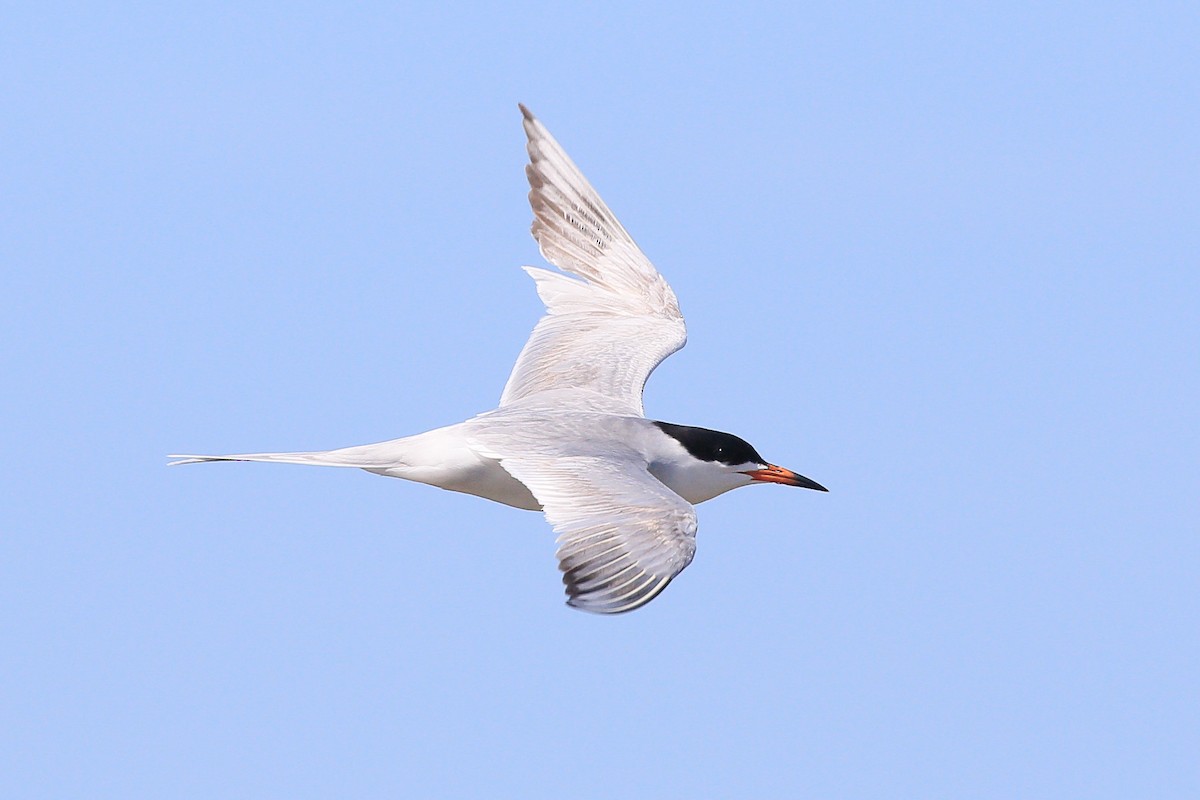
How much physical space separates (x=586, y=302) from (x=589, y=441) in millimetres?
2743

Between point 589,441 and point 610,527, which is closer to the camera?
point 610,527

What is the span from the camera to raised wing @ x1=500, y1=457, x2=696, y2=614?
7344mm

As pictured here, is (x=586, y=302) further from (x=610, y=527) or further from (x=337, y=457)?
(x=610, y=527)

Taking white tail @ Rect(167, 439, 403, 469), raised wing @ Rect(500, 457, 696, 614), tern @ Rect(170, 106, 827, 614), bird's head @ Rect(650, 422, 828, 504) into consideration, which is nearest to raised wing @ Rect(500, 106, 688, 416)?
tern @ Rect(170, 106, 827, 614)

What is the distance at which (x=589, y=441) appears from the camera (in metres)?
9.12

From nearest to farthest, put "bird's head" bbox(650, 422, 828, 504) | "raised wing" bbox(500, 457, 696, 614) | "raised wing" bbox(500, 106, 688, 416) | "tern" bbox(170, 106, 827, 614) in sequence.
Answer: "raised wing" bbox(500, 457, 696, 614), "tern" bbox(170, 106, 827, 614), "bird's head" bbox(650, 422, 828, 504), "raised wing" bbox(500, 106, 688, 416)

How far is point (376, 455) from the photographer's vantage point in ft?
30.4

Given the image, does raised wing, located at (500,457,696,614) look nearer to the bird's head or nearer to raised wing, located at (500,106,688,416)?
the bird's head

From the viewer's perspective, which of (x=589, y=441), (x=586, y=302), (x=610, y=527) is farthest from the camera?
(x=586, y=302)

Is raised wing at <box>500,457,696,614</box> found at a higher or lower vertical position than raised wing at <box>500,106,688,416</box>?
lower

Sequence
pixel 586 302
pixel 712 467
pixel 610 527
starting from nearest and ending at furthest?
1. pixel 610 527
2. pixel 712 467
3. pixel 586 302

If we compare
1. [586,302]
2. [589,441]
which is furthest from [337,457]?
[586,302]

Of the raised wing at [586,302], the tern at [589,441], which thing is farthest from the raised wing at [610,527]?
the raised wing at [586,302]

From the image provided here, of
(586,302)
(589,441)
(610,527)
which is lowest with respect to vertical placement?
(610,527)
